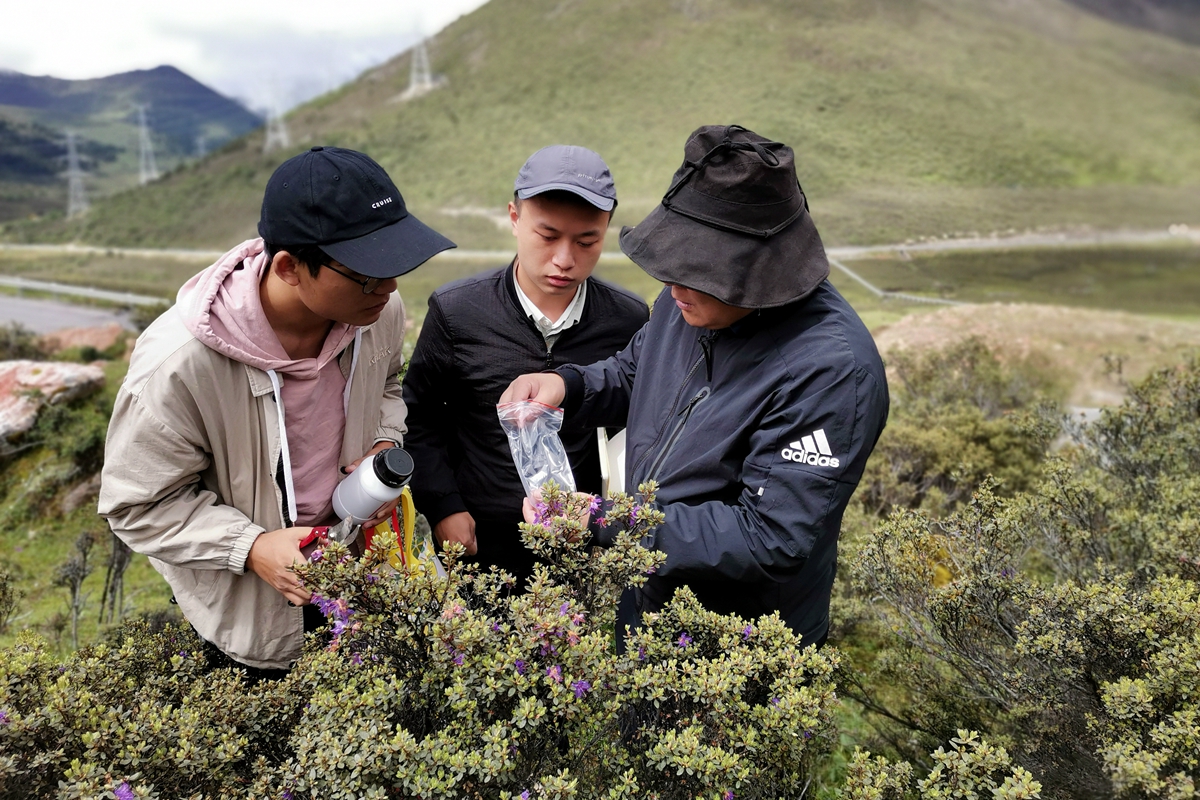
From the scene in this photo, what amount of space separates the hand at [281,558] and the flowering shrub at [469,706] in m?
0.20

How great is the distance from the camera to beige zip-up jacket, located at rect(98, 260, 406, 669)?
175 cm

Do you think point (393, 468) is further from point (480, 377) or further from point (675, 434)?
point (480, 377)

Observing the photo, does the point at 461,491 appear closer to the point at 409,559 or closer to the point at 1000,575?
the point at 409,559

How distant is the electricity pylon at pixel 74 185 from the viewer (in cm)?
3091

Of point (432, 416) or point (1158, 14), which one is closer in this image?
point (432, 416)

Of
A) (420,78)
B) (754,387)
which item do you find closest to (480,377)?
(754,387)

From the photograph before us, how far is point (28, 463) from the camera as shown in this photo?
721cm

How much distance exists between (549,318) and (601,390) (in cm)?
51

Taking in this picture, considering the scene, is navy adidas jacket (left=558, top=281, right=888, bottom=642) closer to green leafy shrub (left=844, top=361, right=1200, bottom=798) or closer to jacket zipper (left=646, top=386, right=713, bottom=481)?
jacket zipper (left=646, top=386, right=713, bottom=481)

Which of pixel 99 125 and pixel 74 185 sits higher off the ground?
pixel 99 125

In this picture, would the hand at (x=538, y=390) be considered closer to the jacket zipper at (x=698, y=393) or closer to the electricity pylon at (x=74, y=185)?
the jacket zipper at (x=698, y=393)

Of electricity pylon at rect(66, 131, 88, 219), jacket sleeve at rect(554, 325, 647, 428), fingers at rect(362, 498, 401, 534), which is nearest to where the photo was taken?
fingers at rect(362, 498, 401, 534)

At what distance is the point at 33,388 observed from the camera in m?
7.46

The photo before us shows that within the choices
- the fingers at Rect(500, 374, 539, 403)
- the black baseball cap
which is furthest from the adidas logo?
the black baseball cap
